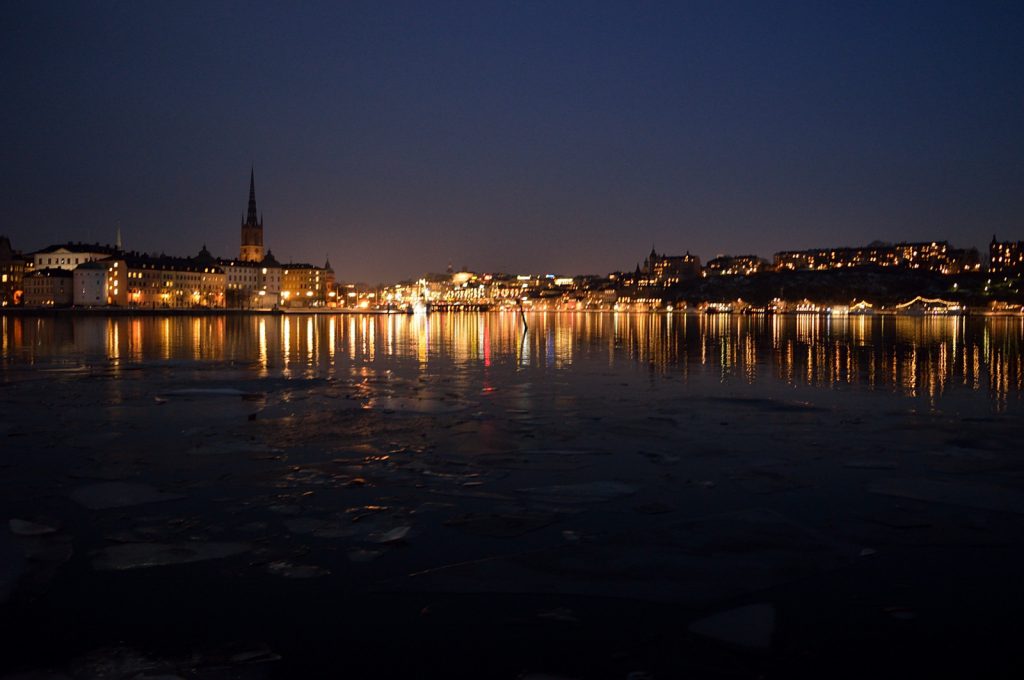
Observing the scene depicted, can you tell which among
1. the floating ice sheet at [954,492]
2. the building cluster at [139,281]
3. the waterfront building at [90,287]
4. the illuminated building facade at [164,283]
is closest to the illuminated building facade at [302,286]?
the building cluster at [139,281]

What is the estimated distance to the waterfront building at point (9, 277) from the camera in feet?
429

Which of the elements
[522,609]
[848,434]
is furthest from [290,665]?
[848,434]

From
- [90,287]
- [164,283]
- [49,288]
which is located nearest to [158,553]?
[90,287]

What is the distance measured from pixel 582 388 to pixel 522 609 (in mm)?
13246

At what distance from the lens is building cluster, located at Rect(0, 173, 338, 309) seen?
409 feet

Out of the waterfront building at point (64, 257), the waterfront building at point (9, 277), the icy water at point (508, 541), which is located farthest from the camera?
the waterfront building at point (64, 257)

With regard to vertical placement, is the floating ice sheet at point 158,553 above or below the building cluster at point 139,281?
below

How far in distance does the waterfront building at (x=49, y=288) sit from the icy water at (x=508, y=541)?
127994mm

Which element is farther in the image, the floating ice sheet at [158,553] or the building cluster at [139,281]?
the building cluster at [139,281]

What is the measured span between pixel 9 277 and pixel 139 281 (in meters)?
22.8

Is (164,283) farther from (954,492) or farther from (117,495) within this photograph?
(954,492)

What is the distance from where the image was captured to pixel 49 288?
409ft

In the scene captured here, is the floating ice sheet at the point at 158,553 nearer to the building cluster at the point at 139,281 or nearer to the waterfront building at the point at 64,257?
the building cluster at the point at 139,281

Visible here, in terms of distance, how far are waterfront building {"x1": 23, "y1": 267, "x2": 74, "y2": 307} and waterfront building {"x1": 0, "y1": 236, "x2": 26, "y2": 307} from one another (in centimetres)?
637
